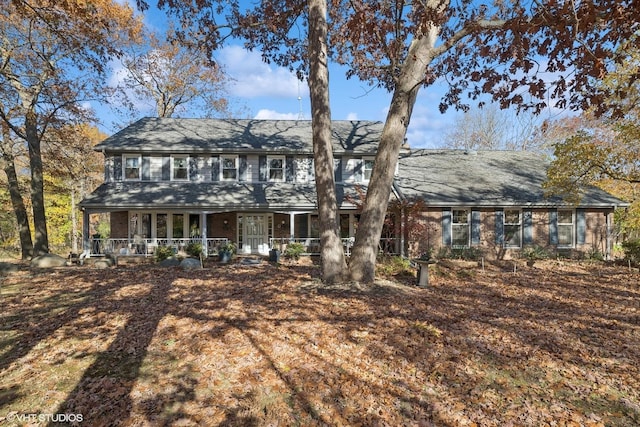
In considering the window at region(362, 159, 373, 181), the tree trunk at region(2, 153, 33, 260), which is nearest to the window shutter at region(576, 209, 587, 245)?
the window at region(362, 159, 373, 181)

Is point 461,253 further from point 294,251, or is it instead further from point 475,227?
point 294,251

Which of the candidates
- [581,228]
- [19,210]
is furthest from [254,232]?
[581,228]

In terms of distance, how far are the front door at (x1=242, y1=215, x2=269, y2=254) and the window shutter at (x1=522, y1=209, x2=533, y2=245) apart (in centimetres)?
1234

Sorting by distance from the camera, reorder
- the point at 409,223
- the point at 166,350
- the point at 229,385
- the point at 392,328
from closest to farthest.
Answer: the point at 229,385 → the point at 166,350 → the point at 392,328 → the point at 409,223

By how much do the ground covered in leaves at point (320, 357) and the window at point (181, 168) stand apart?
955cm

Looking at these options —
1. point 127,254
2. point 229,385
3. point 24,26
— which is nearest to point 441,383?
point 229,385

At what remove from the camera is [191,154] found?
1772 centimetres

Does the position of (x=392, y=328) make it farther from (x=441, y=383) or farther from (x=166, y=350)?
(x=166, y=350)

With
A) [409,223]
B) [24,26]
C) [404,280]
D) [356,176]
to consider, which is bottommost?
[404,280]

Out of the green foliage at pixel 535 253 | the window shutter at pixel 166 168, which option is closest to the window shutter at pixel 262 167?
the window shutter at pixel 166 168

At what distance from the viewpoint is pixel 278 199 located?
16547mm

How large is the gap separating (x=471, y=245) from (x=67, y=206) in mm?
27070

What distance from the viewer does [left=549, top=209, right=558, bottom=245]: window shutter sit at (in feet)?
55.5

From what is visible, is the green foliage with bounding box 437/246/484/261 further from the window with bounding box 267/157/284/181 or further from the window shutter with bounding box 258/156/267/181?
the window shutter with bounding box 258/156/267/181
